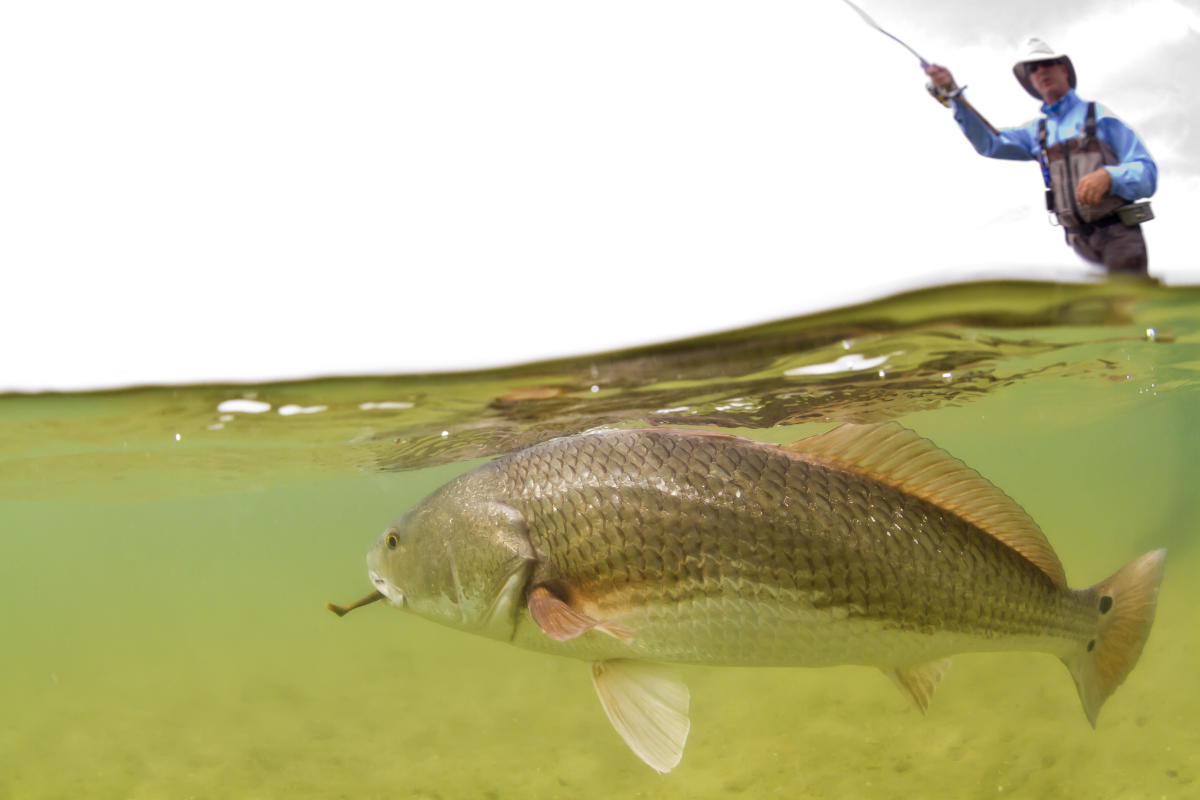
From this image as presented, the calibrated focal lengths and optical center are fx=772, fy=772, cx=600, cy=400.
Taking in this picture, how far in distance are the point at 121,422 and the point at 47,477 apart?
803 centimetres

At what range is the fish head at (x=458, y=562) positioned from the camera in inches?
144

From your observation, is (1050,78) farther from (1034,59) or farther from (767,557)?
(767,557)

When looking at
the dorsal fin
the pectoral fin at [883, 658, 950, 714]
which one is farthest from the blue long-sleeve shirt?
the pectoral fin at [883, 658, 950, 714]

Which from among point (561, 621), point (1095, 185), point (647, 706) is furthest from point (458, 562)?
point (1095, 185)

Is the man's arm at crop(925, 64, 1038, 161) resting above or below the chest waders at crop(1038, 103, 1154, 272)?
above

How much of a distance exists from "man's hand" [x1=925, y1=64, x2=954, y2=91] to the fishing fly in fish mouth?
8.93 ft

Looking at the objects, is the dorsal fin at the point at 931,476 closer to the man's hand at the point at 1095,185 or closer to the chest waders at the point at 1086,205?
the man's hand at the point at 1095,185

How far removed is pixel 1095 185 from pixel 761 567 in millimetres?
3430

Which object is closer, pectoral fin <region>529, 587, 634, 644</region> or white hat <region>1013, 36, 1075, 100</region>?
pectoral fin <region>529, 587, 634, 644</region>

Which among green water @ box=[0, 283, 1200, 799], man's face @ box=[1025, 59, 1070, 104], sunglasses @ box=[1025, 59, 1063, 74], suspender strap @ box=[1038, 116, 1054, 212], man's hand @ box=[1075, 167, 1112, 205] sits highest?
sunglasses @ box=[1025, 59, 1063, 74]

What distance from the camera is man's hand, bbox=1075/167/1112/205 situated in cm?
477

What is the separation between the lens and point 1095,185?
15.7 feet

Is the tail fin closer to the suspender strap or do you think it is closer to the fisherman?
the fisherman

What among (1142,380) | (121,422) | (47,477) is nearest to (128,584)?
(47,477)
